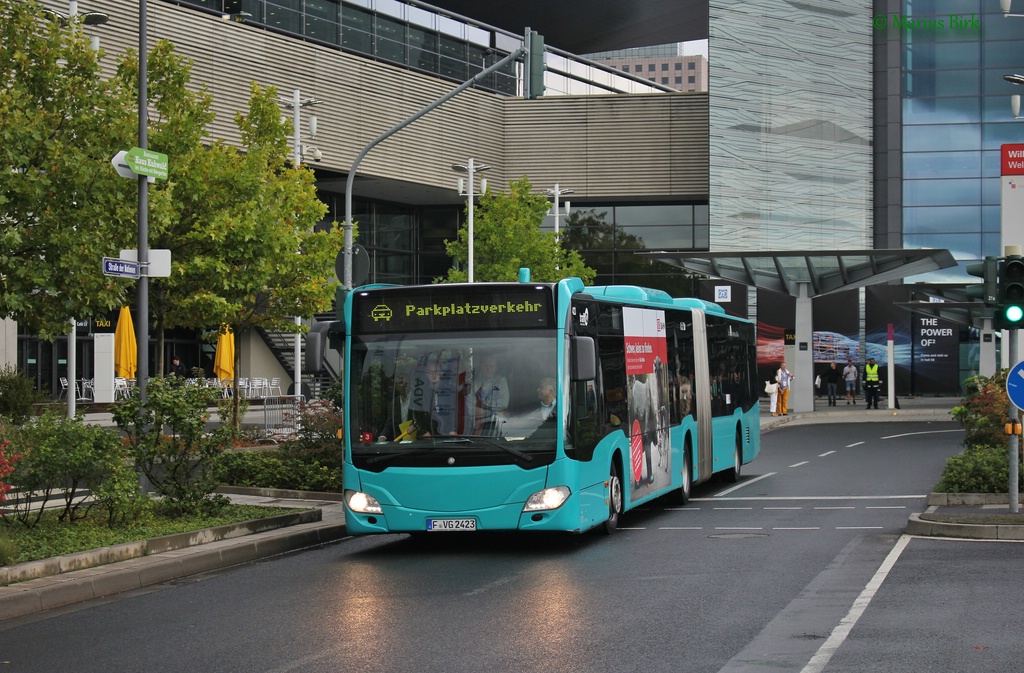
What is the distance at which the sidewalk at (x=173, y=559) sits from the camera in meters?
10.7

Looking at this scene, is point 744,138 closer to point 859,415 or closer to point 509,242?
point 509,242

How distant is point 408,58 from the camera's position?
185 feet

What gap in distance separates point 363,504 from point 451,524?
960mm

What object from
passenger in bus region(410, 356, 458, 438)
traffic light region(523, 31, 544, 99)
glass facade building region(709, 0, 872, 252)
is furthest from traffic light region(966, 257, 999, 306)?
glass facade building region(709, 0, 872, 252)

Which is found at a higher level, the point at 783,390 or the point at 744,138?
the point at 744,138

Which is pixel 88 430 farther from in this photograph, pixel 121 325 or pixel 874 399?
pixel 874 399

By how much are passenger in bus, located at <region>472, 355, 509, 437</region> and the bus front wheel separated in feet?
6.60

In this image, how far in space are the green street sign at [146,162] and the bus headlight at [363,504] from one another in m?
5.29

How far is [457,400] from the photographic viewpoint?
44.5 feet

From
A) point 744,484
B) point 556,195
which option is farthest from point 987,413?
point 556,195

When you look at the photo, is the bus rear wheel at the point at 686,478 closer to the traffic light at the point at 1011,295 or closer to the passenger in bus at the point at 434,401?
the traffic light at the point at 1011,295

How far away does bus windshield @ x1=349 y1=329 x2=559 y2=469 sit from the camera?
13.5 m

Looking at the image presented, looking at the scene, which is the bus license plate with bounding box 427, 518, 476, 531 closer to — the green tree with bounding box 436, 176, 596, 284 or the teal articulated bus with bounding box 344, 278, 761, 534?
the teal articulated bus with bounding box 344, 278, 761, 534

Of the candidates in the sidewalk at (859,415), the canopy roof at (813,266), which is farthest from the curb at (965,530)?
the canopy roof at (813,266)
